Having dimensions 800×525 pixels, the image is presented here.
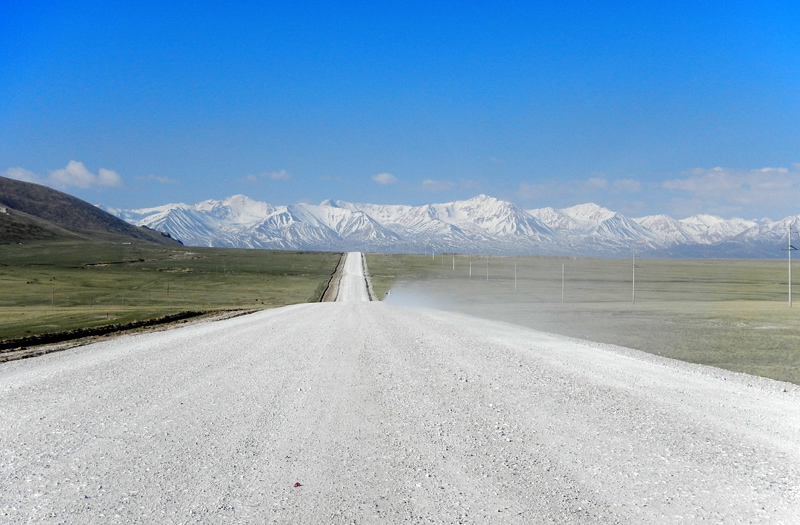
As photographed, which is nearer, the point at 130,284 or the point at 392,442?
the point at 392,442

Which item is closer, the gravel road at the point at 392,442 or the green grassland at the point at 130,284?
the gravel road at the point at 392,442

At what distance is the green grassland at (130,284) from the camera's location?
144ft

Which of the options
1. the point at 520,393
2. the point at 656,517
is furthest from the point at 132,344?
the point at 656,517

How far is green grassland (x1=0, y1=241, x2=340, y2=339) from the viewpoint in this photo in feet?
144

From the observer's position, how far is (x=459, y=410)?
1391cm

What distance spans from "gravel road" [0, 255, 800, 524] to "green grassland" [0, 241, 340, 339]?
18.6 m

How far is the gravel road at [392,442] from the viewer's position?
8523 millimetres

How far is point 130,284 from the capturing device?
10744cm

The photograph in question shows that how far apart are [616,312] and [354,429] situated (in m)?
39.3

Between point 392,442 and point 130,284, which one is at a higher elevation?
point 392,442

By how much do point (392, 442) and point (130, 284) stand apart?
354ft

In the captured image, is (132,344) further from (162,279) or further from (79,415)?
(162,279)

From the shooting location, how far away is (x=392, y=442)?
1136cm

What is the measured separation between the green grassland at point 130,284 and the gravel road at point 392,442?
60.9 feet
